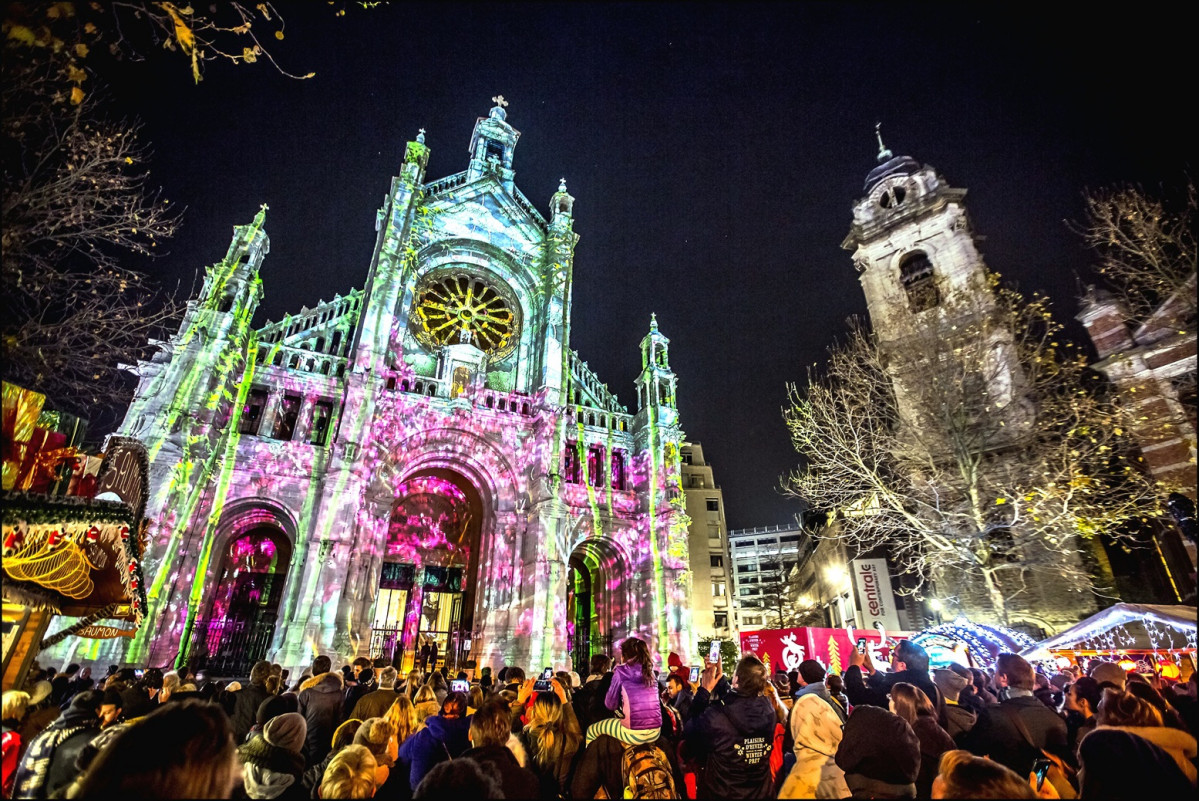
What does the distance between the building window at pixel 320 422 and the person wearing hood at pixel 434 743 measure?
60.7ft

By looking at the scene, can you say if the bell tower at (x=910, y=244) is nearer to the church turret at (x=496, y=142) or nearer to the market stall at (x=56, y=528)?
the church turret at (x=496, y=142)

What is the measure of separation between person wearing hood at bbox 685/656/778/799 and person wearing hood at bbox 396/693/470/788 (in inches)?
76.3

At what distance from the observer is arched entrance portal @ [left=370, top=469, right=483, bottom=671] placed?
2191 cm

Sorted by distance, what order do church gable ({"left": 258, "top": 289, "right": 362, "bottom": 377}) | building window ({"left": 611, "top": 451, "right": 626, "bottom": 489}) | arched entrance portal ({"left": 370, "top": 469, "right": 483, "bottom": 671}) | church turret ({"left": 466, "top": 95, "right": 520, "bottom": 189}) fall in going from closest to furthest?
church gable ({"left": 258, "top": 289, "right": 362, "bottom": 377}) → arched entrance portal ({"left": 370, "top": 469, "right": 483, "bottom": 671}) → building window ({"left": 611, "top": 451, "right": 626, "bottom": 489}) → church turret ({"left": 466, "top": 95, "right": 520, "bottom": 189})

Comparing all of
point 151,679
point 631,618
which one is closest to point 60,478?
point 151,679

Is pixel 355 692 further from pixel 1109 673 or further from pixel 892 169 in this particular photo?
pixel 892 169

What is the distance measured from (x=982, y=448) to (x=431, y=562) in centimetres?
1990

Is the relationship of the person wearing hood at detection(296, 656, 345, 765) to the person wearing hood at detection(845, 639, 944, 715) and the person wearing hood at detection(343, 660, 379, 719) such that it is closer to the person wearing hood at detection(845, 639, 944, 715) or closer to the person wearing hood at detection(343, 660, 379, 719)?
the person wearing hood at detection(343, 660, 379, 719)

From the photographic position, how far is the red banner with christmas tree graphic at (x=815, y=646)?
13.8m

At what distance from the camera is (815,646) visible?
1385cm

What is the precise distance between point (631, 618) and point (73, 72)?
22.1 m

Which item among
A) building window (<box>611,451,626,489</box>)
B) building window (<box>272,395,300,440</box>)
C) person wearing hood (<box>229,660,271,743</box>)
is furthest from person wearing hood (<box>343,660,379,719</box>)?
building window (<box>611,451,626,489</box>)

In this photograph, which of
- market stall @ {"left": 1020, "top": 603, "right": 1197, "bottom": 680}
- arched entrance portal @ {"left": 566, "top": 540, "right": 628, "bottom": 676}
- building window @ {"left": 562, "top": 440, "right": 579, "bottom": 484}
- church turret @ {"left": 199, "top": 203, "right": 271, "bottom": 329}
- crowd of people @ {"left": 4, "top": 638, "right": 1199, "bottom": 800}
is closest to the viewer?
crowd of people @ {"left": 4, "top": 638, "right": 1199, "bottom": 800}

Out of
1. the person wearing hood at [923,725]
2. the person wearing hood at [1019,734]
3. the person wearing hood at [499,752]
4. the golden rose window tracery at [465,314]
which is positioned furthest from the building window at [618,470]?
the person wearing hood at [499,752]
